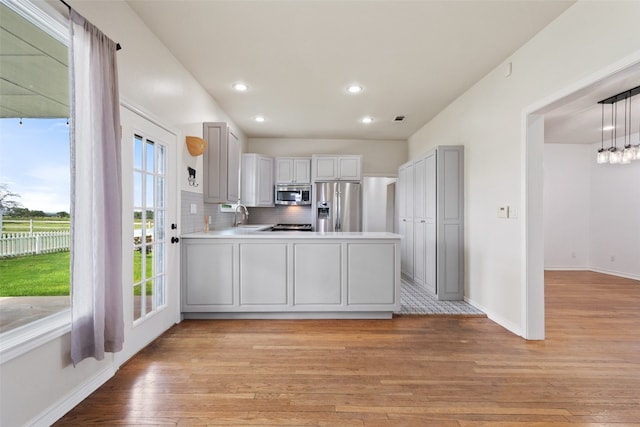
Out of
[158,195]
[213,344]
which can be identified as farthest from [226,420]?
[158,195]

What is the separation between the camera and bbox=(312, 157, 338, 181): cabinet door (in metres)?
5.80

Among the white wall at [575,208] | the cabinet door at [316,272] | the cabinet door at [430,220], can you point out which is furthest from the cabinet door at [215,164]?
the white wall at [575,208]

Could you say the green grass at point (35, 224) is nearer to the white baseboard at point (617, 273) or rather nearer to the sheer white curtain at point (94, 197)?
the sheer white curtain at point (94, 197)

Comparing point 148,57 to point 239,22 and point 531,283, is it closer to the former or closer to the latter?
point 239,22

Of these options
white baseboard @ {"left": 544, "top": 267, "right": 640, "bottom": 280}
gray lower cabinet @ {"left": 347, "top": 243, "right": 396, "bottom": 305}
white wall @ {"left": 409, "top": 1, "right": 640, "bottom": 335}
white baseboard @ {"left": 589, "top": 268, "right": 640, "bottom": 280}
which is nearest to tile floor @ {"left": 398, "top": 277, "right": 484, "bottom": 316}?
white wall @ {"left": 409, "top": 1, "right": 640, "bottom": 335}

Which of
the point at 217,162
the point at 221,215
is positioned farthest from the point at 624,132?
the point at 221,215

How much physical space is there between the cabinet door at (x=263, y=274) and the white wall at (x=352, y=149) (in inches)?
136

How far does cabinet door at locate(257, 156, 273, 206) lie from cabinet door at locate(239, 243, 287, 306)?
2549mm

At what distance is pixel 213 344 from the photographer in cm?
263

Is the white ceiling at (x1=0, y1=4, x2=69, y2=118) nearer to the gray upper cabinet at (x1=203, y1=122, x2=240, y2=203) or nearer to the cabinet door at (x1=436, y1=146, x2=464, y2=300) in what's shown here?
the gray upper cabinet at (x1=203, y1=122, x2=240, y2=203)

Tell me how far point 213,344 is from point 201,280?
0.80 meters

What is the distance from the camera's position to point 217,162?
3.75 metres

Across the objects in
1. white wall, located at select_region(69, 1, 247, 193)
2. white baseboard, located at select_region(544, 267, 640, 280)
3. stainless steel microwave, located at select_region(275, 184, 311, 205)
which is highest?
white wall, located at select_region(69, 1, 247, 193)

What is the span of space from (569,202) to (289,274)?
6213mm
